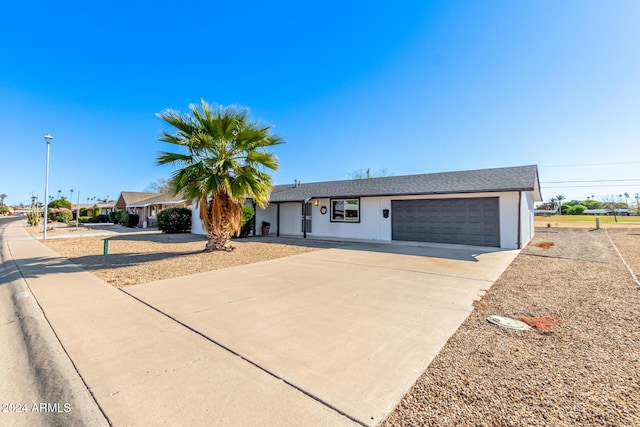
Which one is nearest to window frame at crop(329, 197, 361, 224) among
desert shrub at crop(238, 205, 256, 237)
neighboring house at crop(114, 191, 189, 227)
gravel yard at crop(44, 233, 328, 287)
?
desert shrub at crop(238, 205, 256, 237)

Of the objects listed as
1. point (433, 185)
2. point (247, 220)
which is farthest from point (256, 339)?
point (247, 220)

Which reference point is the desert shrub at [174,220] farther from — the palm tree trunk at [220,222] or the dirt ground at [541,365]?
the dirt ground at [541,365]

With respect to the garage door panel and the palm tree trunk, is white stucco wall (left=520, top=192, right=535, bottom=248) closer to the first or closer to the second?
the garage door panel

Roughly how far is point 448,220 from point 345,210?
18.0 ft

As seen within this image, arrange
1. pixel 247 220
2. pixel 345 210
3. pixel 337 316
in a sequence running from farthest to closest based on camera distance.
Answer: pixel 247 220 → pixel 345 210 → pixel 337 316

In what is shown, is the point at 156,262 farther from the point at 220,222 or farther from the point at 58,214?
the point at 58,214

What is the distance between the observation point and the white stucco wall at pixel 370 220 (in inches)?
453

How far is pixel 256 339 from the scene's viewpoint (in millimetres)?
3385

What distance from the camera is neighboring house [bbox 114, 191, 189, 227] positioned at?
80.0ft

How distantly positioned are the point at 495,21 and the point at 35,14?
1624cm

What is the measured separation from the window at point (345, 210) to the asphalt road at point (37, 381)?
13.1 meters

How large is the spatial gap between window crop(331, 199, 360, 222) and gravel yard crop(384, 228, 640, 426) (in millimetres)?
10727

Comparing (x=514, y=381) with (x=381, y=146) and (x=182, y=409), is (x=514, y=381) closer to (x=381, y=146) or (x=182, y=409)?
(x=182, y=409)

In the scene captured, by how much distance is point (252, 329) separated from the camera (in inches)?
146
